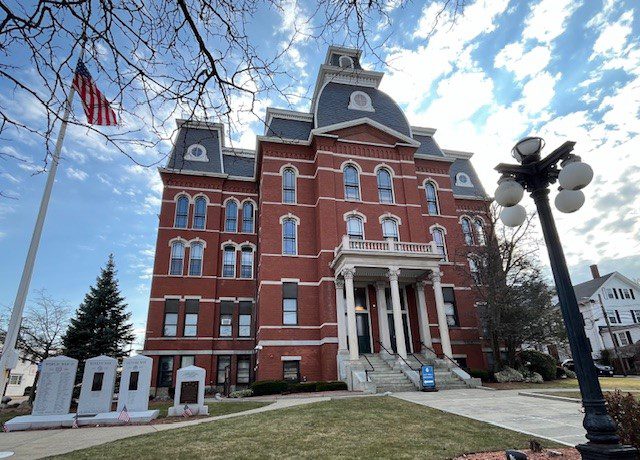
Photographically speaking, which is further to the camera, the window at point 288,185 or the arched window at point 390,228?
the window at point 288,185

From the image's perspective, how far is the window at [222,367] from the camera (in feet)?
85.8

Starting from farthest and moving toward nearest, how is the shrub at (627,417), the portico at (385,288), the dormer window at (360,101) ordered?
the dormer window at (360,101)
the portico at (385,288)
the shrub at (627,417)

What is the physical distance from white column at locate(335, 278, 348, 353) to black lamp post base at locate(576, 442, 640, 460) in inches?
703

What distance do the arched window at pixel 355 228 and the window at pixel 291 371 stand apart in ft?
28.6

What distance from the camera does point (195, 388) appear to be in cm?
1434

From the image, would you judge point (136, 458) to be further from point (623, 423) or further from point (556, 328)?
point (556, 328)

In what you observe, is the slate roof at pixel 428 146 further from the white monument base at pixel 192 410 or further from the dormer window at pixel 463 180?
the white monument base at pixel 192 410

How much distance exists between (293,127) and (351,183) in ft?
20.9

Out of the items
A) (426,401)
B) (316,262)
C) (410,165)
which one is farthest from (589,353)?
(410,165)

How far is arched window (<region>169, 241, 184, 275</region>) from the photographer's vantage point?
92.5 feet

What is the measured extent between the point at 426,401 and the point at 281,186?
55.9 feet

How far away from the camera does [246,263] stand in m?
30.0

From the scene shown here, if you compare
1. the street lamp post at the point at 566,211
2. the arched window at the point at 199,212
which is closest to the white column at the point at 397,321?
the arched window at the point at 199,212

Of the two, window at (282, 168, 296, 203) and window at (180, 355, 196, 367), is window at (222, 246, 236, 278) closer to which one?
window at (180, 355, 196, 367)
